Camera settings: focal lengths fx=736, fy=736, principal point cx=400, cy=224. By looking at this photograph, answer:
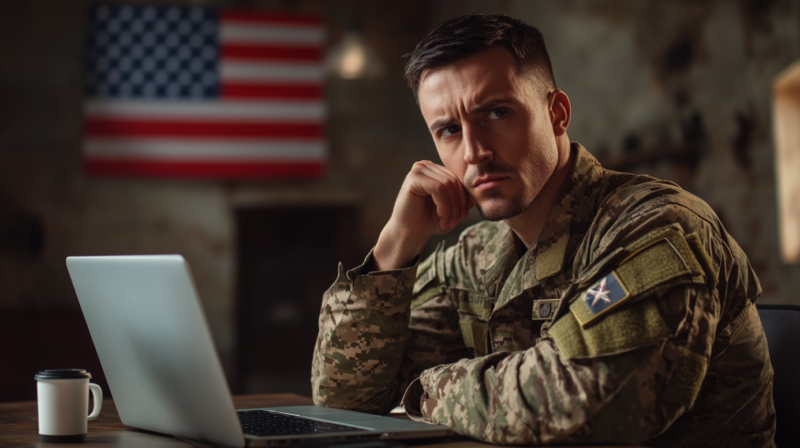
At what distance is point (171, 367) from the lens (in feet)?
3.02

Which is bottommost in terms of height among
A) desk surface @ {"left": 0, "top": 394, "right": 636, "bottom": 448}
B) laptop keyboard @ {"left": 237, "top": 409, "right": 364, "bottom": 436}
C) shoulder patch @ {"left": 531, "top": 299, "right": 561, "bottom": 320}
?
desk surface @ {"left": 0, "top": 394, "right": 636, "bottom": 448}

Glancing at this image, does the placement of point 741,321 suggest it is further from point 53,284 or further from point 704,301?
point 53,284

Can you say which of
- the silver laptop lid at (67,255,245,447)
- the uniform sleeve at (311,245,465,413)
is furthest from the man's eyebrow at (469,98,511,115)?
the silver laptop lid at (67,255,245,447)

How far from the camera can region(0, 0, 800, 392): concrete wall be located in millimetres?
4047

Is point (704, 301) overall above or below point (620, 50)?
below

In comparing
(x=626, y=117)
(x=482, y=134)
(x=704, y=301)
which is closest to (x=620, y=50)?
(x=626, y=117)

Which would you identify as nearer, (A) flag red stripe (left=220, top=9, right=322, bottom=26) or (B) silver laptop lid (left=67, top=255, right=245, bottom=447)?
(B) silver laptop lid (left=67, top=255, right=245, bottom=447)

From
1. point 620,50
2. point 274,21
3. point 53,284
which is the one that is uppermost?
point 274,21

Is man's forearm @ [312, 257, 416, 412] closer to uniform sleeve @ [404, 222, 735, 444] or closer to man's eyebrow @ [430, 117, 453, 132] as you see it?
man's eyebrow @ [430, 117, 453, 132]

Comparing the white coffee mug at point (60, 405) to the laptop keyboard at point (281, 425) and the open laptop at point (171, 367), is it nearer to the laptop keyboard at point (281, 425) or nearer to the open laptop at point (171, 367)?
the open laptop at point (171, 367)

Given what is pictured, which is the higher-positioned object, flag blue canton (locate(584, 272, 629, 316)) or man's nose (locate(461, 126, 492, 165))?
man's nose (locate(461, 126, 492, 165))

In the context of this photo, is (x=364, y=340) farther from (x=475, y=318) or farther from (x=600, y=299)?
(x=600, y=299)

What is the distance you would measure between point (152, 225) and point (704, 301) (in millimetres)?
6120

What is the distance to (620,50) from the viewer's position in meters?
4.03
